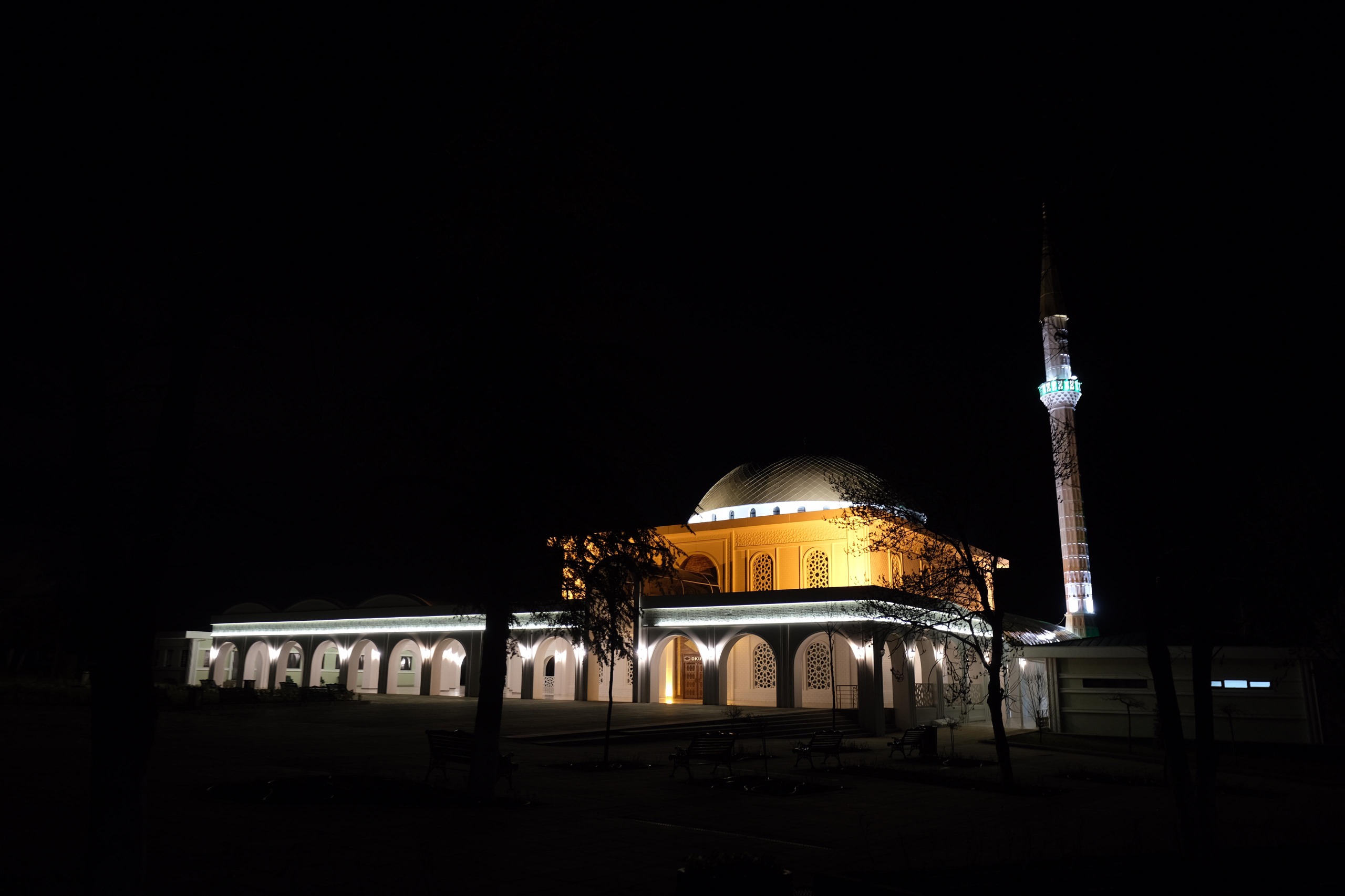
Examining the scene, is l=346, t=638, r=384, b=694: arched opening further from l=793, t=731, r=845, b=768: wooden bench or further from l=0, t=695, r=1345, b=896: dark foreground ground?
l=793, t=731, r=845, b=768: wooden bench

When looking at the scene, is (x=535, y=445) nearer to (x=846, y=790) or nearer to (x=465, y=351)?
(x=465, y=351)

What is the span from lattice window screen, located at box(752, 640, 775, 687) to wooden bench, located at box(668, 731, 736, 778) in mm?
17499

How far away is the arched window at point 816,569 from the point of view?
36156mm

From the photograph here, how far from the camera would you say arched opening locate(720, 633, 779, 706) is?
31844mm

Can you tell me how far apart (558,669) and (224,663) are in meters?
21.4

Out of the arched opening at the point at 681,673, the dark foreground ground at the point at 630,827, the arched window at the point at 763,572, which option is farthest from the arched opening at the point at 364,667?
the dark foreground ground at the point at 630,827

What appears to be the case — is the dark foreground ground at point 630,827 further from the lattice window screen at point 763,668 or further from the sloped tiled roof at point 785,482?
the sloped tiled roof at point 785,482

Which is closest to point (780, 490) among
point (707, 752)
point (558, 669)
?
point (558, 669)

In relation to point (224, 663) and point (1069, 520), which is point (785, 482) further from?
point (224, 663)

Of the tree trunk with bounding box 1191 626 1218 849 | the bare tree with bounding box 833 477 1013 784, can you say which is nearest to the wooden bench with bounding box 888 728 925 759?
the bare tree with bounding box 833 477 1013 784

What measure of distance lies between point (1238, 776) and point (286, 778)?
16057mm

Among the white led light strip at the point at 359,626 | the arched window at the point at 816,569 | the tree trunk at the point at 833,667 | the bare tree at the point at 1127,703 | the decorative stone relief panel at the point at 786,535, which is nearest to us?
the bare tree at the point at 1127,703

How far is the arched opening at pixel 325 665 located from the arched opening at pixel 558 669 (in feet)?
36.1

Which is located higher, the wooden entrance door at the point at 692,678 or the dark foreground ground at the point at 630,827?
the wooden entrance door at the point at 692,678
